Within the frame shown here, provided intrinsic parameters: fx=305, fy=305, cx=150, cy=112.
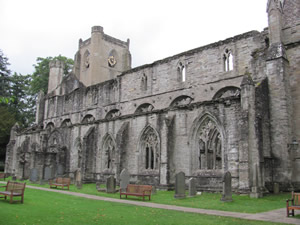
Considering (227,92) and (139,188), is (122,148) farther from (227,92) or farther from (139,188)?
(227,92)

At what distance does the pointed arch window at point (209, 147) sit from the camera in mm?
18188

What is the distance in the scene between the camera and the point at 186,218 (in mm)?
9562

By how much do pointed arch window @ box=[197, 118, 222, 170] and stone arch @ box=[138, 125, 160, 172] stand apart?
3.56 metres

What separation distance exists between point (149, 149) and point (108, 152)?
5319 millimetres

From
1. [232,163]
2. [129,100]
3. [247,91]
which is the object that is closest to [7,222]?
[232,163]

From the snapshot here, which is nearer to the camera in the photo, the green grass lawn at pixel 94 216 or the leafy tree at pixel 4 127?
the green grass lawn at pixel 94 216

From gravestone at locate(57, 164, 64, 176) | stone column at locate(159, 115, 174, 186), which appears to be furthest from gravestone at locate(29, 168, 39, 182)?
stone column at locate(159, 115, 174, 186)

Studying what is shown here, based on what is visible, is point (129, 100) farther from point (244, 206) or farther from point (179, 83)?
point (244, 206)

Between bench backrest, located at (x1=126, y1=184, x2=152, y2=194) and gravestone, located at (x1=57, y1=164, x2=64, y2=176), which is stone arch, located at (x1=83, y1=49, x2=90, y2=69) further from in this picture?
bench backrest, located at (x1=126, y1=184, x2=152, y2=194)

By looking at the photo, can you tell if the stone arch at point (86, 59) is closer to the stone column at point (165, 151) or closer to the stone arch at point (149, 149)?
the stone arch at point (149, 149)

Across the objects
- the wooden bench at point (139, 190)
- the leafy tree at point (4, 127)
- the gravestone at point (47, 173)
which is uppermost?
the leafy tree at point (4, 127)

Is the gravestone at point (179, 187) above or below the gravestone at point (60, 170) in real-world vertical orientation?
below

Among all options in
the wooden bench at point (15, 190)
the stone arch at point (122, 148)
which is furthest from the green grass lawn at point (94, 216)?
the stone arch at point (122, 148)

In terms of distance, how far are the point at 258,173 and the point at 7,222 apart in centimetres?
1194
